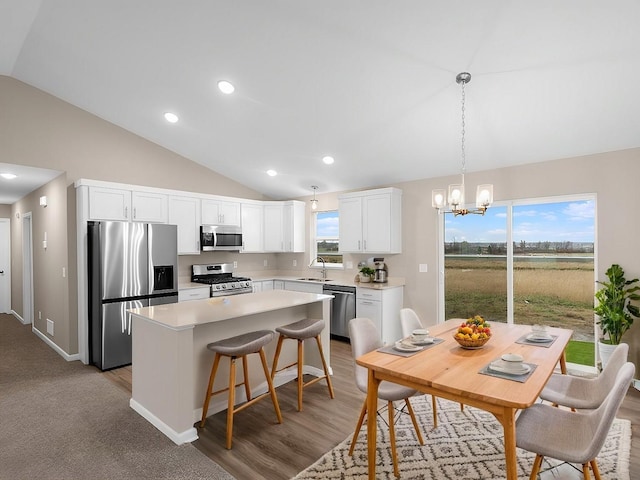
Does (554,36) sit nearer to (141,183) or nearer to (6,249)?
(141,183)

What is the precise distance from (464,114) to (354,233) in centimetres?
248

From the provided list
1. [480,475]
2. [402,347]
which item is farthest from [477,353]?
[480,475]

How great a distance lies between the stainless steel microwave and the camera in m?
5.43

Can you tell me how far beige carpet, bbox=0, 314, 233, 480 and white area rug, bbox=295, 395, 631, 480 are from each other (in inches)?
30.1

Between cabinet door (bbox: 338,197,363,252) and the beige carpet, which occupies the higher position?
cabinet door (bbox: 338,197,363,252)

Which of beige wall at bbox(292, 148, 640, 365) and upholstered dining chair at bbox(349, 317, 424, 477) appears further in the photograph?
beige wall at bbox(292, 148, 640, 365)

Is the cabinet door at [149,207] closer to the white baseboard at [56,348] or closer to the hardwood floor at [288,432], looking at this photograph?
the white baseboard at [56,348]

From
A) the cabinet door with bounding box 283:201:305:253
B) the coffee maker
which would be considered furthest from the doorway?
the coffee maker

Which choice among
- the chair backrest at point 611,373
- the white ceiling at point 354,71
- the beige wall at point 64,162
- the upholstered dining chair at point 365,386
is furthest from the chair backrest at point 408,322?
the beige wall at point 64,162

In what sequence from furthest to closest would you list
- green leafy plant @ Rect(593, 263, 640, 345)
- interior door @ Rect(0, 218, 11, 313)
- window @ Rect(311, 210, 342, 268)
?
interior door @ Rect(0, 218, 11, 313), window @ Rect(311, 210, 342, 268), green leafy plant @ Rect(593, 263, 640, 345)

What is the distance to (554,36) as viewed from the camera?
2.45 meters

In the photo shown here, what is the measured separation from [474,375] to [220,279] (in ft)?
14.6

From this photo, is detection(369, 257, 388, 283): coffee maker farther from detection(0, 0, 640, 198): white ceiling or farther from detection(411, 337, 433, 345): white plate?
detection(411, 337, 433, 345): white plate

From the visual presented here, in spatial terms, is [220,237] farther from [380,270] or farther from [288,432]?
[288,432]
